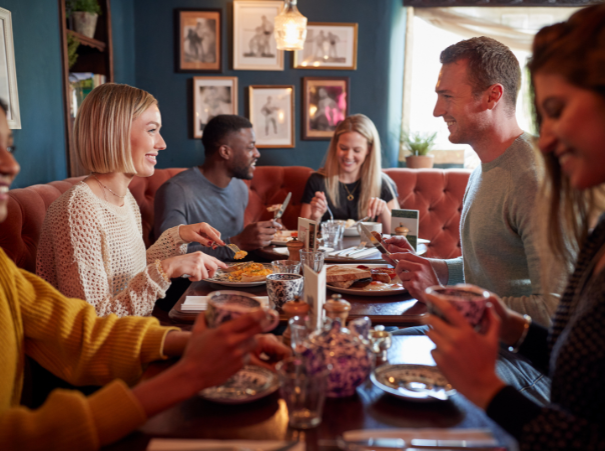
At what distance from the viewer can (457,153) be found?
16.6ft

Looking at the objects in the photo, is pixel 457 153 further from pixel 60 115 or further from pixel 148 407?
pixel 148 407

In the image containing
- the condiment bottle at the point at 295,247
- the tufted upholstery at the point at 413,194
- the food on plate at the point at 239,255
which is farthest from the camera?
the tufted upholstery at the point at 413,194

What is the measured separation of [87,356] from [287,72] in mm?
4066

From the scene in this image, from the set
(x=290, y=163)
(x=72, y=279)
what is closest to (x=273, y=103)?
(x=290, y=163)

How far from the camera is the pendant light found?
3.60 metres

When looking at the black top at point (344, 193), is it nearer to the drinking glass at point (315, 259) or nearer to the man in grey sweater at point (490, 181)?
the man in grey sweater at point (490, 181)

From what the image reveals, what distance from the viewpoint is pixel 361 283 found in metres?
1.87

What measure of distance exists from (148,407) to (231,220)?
9.26 feet

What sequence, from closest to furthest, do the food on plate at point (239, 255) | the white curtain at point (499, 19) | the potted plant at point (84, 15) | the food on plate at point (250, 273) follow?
the food on plate at point (250, 273) → the food on plate at point (239, 255) → the potted plant at point (84, 15) → the white curtain at point (499, 19)

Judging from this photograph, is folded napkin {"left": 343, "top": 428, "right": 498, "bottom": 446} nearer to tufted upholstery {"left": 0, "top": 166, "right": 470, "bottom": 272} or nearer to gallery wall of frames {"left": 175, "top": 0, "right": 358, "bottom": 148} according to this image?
tufted upholstery {"left": 0, "top": 166, "right": 470, "bottom": 272}

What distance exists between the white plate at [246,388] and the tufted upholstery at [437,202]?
3463mm

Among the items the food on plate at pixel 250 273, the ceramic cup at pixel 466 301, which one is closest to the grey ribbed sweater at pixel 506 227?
the ceramic cup at pixel 466 301

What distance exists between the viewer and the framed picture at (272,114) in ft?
15.7

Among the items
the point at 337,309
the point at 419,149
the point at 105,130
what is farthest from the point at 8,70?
the point at 419,149
